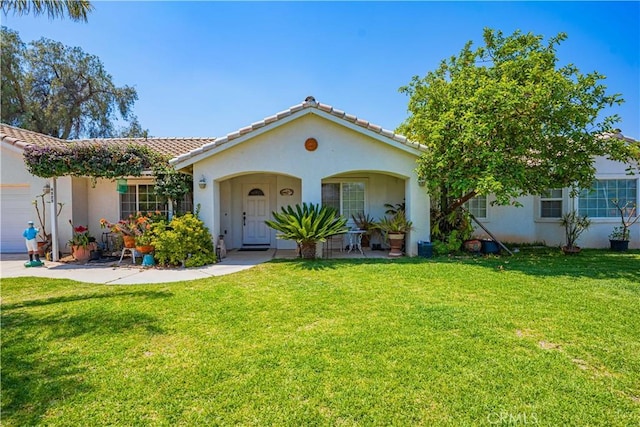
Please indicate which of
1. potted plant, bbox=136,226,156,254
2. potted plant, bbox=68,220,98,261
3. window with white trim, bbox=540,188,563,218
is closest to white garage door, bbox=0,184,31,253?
potted plant, bbox=68,220,98,261

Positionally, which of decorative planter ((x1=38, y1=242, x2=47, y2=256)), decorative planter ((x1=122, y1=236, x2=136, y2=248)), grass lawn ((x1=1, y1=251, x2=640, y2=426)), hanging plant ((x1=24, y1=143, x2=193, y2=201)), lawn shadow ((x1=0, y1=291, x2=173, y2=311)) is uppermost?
hanging plant ((x1=24, y1=143, x2=193, y2=201))

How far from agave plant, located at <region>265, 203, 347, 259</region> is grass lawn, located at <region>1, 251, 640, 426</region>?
2807 mm

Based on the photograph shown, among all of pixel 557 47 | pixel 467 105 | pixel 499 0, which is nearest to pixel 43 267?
pixel 467 105

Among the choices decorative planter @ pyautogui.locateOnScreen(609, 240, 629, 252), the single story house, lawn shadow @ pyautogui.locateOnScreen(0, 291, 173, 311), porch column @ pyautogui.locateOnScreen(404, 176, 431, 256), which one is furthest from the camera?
decorative planter @ pyautogui.locateOnScreen(609, 240, 629, 252)

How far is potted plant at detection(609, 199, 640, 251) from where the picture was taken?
1272 cm

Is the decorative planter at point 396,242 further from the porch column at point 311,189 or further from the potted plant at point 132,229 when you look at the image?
the potted plant at point 132,229

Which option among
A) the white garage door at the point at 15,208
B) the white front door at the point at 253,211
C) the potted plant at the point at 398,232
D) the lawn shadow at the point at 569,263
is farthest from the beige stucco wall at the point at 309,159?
the white garage door at the point at 15,208

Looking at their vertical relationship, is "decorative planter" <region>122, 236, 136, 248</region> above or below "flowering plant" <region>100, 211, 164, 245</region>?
below

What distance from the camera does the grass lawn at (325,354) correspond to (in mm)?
3111

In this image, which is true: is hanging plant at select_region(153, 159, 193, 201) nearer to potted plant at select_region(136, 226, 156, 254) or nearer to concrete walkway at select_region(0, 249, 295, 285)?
potted plant at select_region(136, 226, 156, 254)

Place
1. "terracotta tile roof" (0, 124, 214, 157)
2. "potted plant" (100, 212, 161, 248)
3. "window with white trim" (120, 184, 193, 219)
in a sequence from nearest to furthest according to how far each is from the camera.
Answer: "potted plant" (100, 212, 161, 248)
"terracotta tile roof" (0, 124, 214, 157)
"window with white trim" (120, 184, 193, 219)

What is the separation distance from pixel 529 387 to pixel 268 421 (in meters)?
2.78

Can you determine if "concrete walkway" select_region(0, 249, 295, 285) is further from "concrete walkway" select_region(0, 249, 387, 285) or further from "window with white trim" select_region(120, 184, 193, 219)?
"window with white trim" select_region(120, 184, 193, 219)

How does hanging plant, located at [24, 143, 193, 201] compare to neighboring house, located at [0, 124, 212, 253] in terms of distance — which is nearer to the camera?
hanging plant, located at [24, 143, 193, 201]
